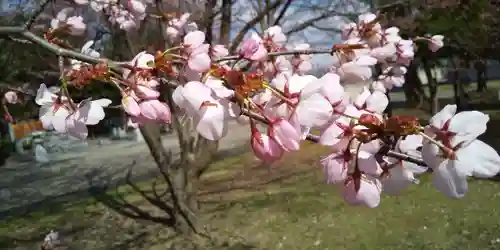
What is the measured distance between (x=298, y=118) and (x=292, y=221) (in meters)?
3.89

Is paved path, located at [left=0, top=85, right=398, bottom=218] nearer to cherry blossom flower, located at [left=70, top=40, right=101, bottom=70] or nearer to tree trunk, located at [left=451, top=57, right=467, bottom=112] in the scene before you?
cherry blossom flower, located at [left=70, top=40, right=101, bottom=70]

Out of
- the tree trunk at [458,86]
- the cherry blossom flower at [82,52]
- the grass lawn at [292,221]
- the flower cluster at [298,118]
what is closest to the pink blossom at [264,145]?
the flower cluster at [298,118]

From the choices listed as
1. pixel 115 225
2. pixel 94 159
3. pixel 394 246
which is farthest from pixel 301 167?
pixel 94 159

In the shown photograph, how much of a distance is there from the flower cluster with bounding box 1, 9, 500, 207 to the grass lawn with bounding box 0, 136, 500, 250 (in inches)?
122

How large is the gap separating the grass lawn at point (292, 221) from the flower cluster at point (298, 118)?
10.2 feet

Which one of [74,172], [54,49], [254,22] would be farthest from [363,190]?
[74,172]

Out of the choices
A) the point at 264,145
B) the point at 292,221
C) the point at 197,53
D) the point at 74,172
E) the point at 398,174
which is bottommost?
the point at 74,172

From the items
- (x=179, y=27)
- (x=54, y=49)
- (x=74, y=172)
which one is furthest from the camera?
(x=74, y=172)

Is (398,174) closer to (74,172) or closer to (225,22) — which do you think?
(225,22)

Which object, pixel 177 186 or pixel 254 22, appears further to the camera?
pixel 177 186

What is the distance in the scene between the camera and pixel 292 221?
4.47 meters

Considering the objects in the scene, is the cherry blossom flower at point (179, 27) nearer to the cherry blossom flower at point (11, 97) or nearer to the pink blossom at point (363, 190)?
the cherry blossom flower at point (11, 97)

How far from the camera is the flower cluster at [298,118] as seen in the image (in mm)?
660

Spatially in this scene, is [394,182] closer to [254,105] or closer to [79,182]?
[254,105]
